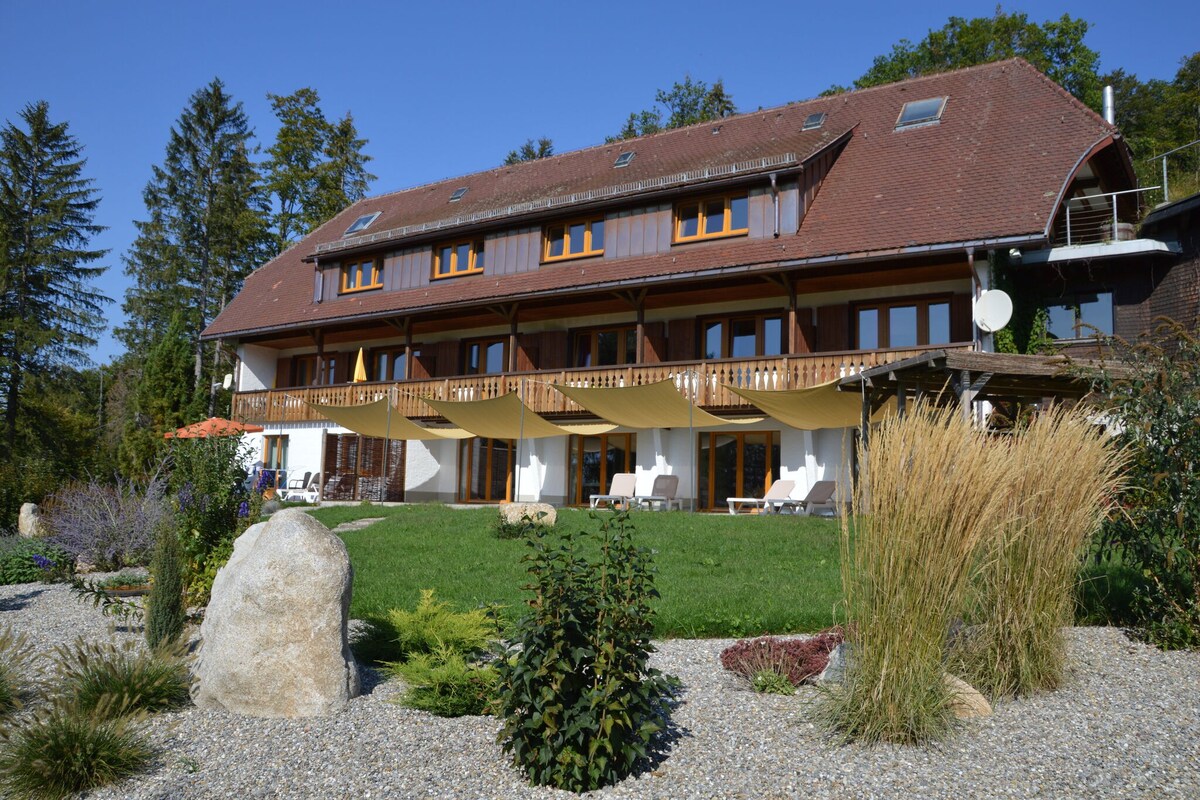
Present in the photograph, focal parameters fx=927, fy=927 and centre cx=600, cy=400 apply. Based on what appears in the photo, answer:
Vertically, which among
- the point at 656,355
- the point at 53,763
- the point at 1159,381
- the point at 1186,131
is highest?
the point at 1186,131

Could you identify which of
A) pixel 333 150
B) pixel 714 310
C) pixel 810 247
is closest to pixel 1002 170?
pixel 810 247

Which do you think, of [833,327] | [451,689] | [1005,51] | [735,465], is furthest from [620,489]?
[1005,51]

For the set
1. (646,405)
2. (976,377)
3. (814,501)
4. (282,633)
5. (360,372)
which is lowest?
(282,633)

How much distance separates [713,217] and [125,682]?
590 inches

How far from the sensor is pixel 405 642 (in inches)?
236

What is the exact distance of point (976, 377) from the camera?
912 cm

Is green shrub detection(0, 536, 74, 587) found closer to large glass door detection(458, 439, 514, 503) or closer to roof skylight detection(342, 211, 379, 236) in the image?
large glass door detection(458, 439, 514, 503)

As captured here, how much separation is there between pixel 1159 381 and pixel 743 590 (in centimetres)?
364

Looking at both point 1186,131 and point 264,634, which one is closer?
point 264,634

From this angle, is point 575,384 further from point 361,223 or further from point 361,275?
point 361,223

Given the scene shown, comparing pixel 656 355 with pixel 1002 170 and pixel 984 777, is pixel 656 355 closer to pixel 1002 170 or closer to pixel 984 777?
pixel 1002 170

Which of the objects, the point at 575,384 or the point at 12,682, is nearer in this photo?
the point at 12,682

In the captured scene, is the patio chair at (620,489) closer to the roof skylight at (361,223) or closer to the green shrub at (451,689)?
the green shrub at (451,689)

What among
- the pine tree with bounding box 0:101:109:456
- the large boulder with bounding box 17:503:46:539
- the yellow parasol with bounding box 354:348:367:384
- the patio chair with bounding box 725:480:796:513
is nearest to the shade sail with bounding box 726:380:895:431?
the patio chair with bounding box 725:480:796:513
